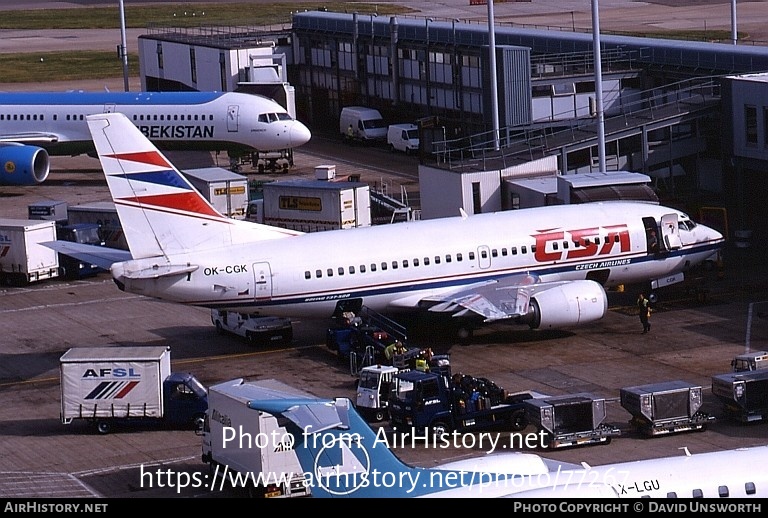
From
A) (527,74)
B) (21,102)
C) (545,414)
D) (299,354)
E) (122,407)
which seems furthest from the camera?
(21,102)

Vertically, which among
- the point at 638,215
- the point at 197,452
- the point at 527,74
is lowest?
the point at 197,452

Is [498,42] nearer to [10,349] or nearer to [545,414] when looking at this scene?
[10,349]

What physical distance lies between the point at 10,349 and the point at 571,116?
39.3m

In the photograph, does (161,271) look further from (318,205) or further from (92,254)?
(318,205)

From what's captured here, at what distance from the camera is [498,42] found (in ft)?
287

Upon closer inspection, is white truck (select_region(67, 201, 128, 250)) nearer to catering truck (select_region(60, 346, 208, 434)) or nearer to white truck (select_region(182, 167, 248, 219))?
white truck (select_region(182, 167, 248, 219))

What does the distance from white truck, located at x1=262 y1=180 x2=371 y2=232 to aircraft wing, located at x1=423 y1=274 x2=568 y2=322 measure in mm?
17006

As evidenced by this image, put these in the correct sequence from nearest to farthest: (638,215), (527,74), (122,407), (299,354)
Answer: (122,407)
(299,354)
(638,215)
(527,74)

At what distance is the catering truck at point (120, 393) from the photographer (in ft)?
131

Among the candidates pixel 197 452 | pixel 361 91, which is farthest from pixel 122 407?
pixel 361 91

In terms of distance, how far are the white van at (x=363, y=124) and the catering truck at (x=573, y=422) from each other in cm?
5934

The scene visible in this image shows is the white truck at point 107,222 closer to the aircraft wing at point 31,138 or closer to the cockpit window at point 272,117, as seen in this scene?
the cockpit window at point 272,117

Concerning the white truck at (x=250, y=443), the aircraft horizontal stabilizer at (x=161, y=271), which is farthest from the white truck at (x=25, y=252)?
the white truck at (x=250, y=443)

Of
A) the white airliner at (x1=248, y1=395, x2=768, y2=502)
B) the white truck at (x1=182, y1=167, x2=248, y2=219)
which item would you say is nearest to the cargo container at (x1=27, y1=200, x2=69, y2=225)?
the white truck at (x1=182, y1=167, x2=248, y2=219)
